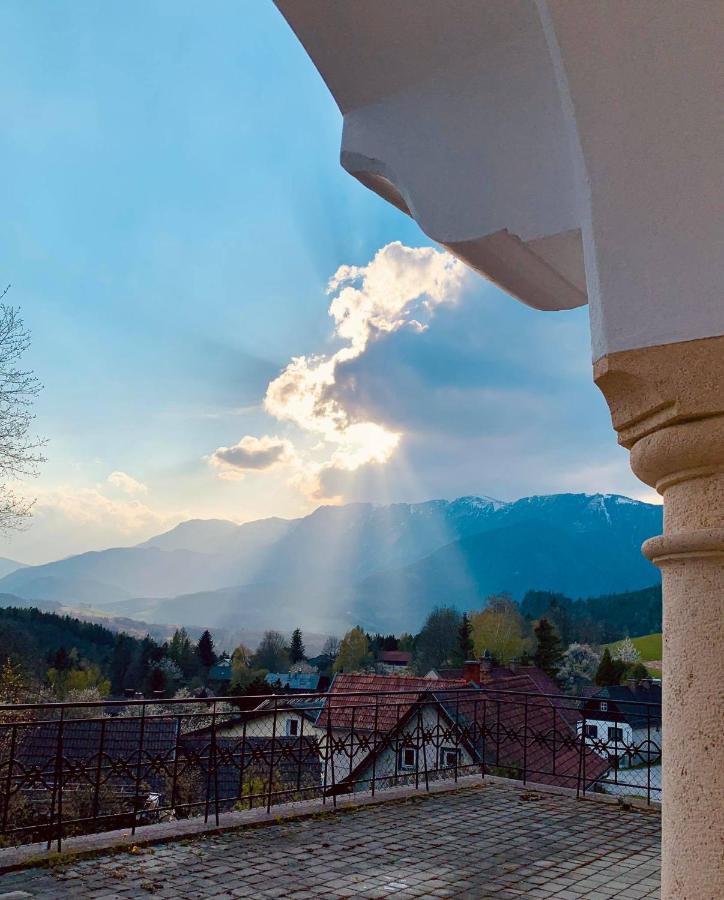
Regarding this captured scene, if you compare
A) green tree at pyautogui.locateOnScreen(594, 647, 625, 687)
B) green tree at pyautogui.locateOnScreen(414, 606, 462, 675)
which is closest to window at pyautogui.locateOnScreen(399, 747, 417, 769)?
green tree at pyautogui.locateOnScreen(594, 647, 625, 687)

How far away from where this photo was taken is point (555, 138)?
7.65ft

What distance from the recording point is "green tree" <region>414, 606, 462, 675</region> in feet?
206

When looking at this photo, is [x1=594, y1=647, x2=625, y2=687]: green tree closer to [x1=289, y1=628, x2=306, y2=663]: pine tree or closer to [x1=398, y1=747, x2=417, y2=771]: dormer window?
[x1=398, y1=747, x2=417, y2=771]: dormer window

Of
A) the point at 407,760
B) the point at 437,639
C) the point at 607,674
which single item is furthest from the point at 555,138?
the point at 437,639

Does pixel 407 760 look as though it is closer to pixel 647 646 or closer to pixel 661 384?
pixel 661 384

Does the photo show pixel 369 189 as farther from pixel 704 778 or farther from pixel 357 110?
pixel 704 778

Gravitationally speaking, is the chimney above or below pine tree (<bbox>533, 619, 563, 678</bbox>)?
above

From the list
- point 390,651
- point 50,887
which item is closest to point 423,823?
point 50,887

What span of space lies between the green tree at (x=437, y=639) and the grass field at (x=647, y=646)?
1389cm

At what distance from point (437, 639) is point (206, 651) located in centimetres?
2350

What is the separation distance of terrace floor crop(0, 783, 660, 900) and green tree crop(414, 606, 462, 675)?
2156 inches

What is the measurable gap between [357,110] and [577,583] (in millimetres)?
191554

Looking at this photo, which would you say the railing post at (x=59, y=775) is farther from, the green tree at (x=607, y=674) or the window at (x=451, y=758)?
the green tree at (x=607, y=674)

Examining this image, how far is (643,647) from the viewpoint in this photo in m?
72.1
